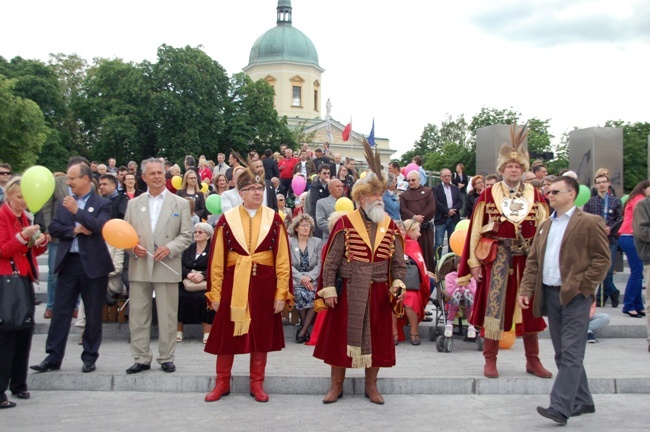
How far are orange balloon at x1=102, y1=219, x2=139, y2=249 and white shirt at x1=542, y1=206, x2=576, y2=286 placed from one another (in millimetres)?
4049

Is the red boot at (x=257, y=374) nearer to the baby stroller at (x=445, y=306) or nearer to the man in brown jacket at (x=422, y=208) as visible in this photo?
the baby stroller at (x=445, y=306)

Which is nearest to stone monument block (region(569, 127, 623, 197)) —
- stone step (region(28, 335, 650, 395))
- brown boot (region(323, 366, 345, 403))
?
stone step (region(28, 335, 650, 395))

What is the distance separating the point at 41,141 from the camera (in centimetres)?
4988

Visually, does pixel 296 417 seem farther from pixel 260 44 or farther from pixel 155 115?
pixel 260 44

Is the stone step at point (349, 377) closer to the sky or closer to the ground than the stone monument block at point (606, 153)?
closer to the ground

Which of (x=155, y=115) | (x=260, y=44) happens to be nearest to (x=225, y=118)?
(x=155, y=115)

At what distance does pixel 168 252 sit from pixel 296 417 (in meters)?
2.26

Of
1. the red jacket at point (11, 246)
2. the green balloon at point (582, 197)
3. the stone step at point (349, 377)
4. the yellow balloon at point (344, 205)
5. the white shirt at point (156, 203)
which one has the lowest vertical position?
the stone step at point (349, 377)

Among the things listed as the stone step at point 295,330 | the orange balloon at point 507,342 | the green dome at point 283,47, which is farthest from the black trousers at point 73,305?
the green dome at point 283,47

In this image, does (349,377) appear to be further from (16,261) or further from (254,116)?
(254,116)

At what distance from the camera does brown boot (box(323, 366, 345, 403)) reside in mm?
6891

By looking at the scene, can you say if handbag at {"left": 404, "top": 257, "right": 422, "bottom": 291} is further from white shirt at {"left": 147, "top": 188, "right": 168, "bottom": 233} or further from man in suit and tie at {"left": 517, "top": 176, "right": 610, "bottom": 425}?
white shirt at {"left": 147, "top": 188, "right": 168, "bottom": 233}

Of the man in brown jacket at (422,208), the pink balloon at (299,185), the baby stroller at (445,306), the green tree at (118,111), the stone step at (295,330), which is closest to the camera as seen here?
the baby stroller at (445,306)

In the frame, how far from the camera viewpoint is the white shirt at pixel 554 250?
6.31 metres
